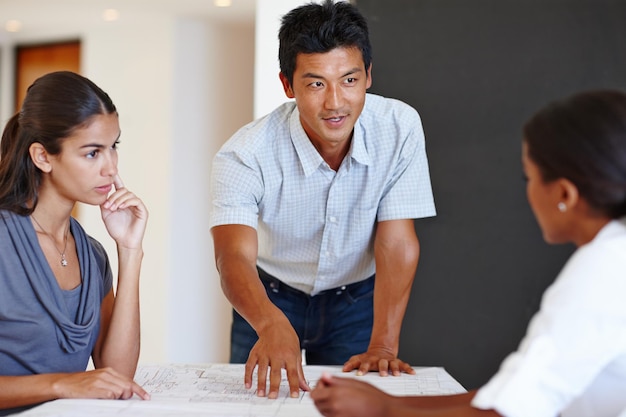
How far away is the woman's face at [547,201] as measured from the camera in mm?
1089

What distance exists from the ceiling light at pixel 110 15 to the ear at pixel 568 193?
4.38 m

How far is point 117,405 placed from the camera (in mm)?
1387

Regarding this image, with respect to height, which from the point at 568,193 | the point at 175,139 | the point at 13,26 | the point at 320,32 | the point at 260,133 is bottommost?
the point at 568,193

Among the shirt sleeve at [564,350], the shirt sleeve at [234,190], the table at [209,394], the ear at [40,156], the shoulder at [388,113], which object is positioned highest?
the shoulder at [388,113]

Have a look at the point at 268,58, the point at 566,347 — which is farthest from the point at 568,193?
the point at 268,58

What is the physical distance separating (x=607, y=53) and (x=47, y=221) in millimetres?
2288

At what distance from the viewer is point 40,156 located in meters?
1.65

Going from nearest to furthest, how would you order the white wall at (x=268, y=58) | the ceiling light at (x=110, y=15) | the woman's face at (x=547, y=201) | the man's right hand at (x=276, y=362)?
the woman's face at (x=547, y=201)
the man's right hand at (x=276, y=362)
the white wall at (x=268, y=58)
the ceiling light at (x=110, y=15)

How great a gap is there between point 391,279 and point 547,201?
0.95 m

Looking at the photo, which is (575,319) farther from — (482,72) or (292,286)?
(482,72)

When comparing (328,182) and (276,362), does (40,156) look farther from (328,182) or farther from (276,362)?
(328,182)

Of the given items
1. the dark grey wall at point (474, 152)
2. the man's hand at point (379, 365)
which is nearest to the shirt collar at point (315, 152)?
the man's hand at point (379, 365)

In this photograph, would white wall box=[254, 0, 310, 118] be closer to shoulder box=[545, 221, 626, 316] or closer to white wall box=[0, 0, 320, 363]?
white wall box=[0, 0, 320, 363]

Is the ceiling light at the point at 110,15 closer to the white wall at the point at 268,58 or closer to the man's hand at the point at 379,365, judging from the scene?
the white wall at the point at 268,58
